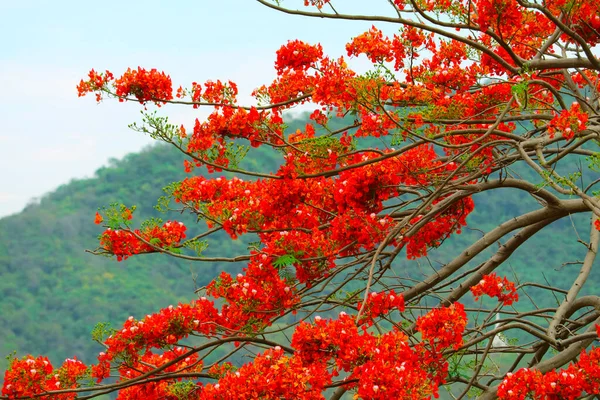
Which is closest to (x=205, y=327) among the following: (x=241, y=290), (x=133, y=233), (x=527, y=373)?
(x=241, y=290)

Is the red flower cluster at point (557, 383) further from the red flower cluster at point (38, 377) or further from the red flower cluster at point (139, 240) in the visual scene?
the red flower cluster at point (38, 377)

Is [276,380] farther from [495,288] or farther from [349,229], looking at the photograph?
[495,288]

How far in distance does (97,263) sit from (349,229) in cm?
2246

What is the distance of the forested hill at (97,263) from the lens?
904 inches

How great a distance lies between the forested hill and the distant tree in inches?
590

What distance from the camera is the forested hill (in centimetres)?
2297

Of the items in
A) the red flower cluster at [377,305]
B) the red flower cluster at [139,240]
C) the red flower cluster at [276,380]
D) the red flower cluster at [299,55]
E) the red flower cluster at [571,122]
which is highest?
the red flower cluster at [299,55]

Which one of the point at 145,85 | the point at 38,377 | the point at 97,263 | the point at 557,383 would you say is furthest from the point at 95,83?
the point at 97,263

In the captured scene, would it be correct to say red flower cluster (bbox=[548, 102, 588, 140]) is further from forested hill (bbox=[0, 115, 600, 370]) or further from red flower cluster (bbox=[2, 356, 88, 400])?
forested hill (bbox=[0, 115, 600, 370])

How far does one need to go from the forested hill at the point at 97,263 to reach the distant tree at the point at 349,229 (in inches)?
590

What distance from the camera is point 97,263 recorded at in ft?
86.3

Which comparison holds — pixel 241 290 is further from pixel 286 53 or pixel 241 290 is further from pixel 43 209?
pixel 43 209

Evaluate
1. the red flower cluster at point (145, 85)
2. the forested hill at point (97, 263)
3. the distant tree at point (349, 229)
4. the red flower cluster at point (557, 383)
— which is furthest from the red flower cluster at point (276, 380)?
the forested hill at point (97, 263)

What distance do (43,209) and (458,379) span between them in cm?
2513
